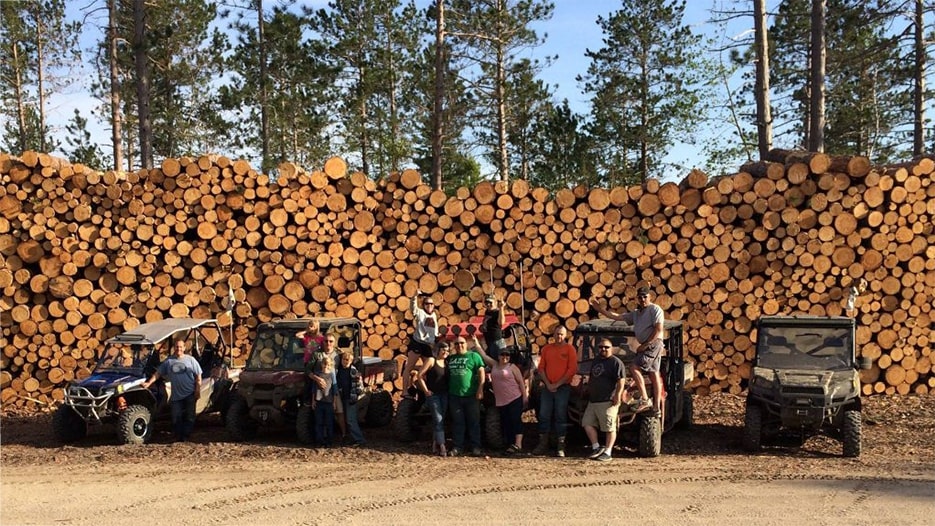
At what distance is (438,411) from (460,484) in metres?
1.97

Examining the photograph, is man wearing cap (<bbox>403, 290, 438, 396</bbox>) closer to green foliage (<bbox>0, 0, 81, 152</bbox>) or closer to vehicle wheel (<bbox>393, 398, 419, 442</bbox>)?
vehicle wheel (<bbox>393, 398, 419, 442</bbox>)

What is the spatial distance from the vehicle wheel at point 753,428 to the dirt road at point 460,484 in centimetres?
25

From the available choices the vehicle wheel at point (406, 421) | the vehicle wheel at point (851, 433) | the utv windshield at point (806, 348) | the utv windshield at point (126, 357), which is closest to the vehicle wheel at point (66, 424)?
the utv windshield at point (126, 357)

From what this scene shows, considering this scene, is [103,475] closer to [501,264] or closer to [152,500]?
[152,500]

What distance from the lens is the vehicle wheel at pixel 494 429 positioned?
35.8ft

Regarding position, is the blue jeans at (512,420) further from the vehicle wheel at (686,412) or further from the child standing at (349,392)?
the vehicle wheel at (686,412)

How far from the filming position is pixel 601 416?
10.3 meters

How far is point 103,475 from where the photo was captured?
31.7ft

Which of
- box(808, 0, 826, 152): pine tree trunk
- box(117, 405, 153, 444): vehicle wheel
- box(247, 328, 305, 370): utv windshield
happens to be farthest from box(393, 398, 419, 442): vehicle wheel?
box(808, 0, 826, 152): pine tree trunk

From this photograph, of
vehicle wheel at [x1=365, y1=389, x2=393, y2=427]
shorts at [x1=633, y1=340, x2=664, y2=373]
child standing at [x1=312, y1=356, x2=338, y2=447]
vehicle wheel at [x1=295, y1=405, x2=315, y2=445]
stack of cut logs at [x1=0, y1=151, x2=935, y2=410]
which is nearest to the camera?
shorts at [x1=633, y1=340, x2=664, y2=373]

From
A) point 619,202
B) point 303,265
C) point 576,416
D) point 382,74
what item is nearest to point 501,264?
point 619,202

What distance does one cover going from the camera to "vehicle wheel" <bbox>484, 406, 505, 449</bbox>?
35.8ft

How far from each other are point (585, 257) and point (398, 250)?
3.20 meters

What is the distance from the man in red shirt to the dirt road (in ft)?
1.35
